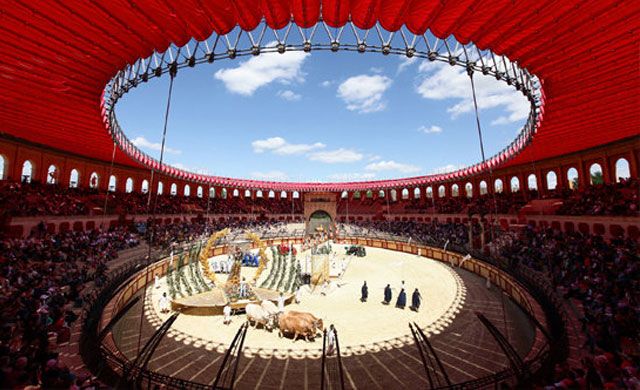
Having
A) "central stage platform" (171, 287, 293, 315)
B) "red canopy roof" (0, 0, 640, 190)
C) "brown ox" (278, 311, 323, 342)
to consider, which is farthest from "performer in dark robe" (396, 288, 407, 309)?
"red canopy roof" (0, 0, 640, 190)

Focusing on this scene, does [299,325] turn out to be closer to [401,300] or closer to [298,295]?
[298,295]

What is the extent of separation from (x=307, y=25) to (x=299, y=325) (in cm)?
1098

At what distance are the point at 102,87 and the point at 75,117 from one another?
18.4ft

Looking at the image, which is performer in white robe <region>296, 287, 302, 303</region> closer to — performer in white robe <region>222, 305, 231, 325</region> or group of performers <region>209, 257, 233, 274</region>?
performer in white robe <region>222, 305, 231, 325</region>

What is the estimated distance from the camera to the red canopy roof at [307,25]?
791cm

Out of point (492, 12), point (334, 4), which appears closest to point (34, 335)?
point (334, 4)

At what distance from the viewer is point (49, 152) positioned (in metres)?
26.3

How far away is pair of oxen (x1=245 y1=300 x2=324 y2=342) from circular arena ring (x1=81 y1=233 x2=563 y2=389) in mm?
343

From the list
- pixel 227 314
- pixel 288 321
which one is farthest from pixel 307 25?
pixel 227 314

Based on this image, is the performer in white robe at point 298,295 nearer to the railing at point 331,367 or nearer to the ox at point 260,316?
the ox at point 260,316

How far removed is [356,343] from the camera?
10117 mm

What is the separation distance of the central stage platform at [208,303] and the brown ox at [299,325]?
3310mm

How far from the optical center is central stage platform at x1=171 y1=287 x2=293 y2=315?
521 inches

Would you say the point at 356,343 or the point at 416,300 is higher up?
the point at 416,300
